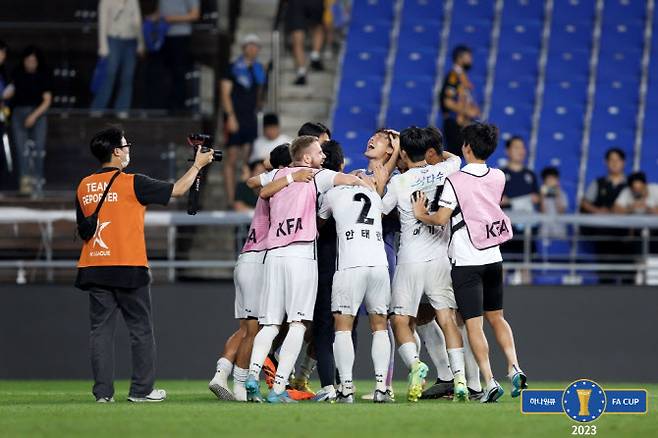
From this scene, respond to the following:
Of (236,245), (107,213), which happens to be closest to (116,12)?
(236,245)

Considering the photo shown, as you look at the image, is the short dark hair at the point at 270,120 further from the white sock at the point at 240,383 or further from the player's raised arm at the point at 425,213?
the player's raised arm at the point at 425,213

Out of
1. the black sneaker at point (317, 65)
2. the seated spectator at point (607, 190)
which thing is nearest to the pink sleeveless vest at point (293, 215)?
the seated spectator at point (607, 190)

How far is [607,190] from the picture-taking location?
16953 millimetres

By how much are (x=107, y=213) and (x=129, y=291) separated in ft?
1.97

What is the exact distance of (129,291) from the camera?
1136cm

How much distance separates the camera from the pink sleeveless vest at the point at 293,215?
1129 centimetres

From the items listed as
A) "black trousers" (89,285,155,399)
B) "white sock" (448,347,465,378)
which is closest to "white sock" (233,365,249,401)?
"black trousers" (89,285,155,399)

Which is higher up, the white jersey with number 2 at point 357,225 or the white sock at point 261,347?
the white jersey with number 2 at point 357,225

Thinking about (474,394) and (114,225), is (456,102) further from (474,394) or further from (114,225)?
(114,225)

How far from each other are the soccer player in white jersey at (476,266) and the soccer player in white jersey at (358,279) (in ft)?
1.30

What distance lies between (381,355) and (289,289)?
0.83 metres

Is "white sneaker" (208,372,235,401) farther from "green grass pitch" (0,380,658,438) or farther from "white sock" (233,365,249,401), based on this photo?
"green grass pitch" (0,380,658,438)

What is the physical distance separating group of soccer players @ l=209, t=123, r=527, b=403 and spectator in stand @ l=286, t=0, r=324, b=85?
883 cm

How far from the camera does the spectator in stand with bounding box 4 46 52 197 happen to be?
54.3 ft
